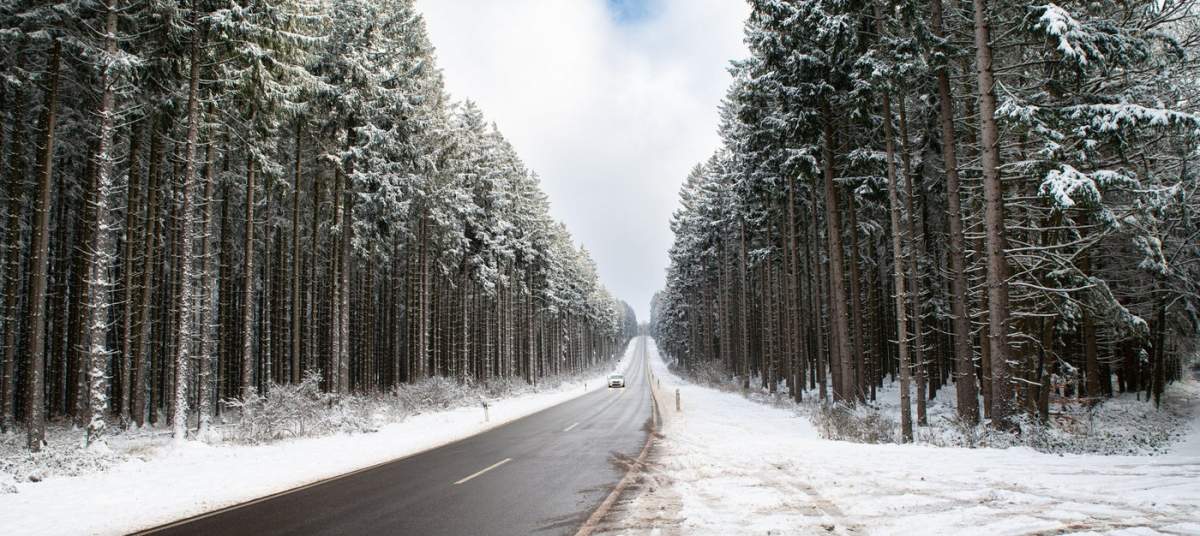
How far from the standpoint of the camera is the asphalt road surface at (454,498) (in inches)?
276

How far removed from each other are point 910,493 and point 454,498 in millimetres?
6392

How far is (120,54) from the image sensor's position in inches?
498

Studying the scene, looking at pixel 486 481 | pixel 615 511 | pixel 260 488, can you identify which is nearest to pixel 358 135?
pixel 260 488

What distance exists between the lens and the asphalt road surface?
23.0 feet

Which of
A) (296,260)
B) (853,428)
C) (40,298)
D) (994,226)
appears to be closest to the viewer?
→ (994,226)

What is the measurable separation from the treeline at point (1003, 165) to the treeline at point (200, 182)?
45.6 ft

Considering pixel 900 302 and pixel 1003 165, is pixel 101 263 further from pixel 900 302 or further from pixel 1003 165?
pixel 1003 165

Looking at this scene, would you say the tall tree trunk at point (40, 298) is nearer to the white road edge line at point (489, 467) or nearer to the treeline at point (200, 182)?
the treeline at point (200, 182)

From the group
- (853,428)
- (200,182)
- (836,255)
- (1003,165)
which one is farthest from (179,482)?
(836,255)

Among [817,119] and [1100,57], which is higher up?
[817,119]

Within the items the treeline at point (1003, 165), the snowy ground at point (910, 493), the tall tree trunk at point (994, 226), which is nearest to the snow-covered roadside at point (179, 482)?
the snowy ground at point (910, 493)

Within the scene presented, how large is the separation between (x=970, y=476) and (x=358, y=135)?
20.7 meters

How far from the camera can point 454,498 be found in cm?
845

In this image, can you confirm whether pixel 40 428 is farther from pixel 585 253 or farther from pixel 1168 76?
pixel 585 253
